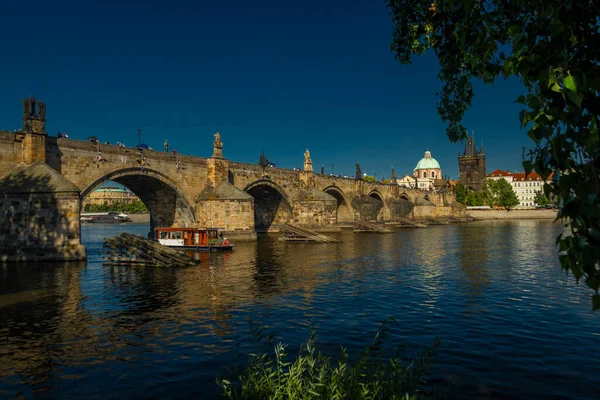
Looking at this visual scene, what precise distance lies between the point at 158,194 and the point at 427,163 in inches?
6419

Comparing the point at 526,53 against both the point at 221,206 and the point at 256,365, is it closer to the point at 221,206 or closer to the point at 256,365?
the point at 256,365

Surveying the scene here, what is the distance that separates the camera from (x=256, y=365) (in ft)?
20.3

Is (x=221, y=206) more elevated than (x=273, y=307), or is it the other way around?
(x=221, y=206)

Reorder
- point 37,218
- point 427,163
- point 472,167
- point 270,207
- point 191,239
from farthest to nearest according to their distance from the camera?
1. point 427,163
2. point 472,167
3. point 270,207
4. point 191,239
5. point 37,218

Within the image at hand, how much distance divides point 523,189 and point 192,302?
169465 millimetres

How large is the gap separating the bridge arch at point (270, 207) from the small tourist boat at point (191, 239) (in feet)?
61.8

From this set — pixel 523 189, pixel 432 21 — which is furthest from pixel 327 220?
pixel 523 189

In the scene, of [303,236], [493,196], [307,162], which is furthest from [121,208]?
[493,196]

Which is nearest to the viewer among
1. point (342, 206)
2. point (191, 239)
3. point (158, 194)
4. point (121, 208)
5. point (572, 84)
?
point (572, 84)

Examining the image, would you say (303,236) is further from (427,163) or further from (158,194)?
(427,163)

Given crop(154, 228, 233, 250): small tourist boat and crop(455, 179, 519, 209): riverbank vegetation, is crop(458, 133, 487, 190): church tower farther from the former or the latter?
crop(154, 228, 233, 250): small tourist boat

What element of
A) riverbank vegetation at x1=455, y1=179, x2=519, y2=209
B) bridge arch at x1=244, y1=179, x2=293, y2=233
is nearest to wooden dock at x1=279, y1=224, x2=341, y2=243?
bridge arch at x1=244, y1=179, x2=293, y2=233

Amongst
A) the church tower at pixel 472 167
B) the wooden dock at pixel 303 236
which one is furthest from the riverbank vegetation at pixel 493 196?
the wooden dock at pixel 303 236

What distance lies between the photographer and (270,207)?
57.8 metres
